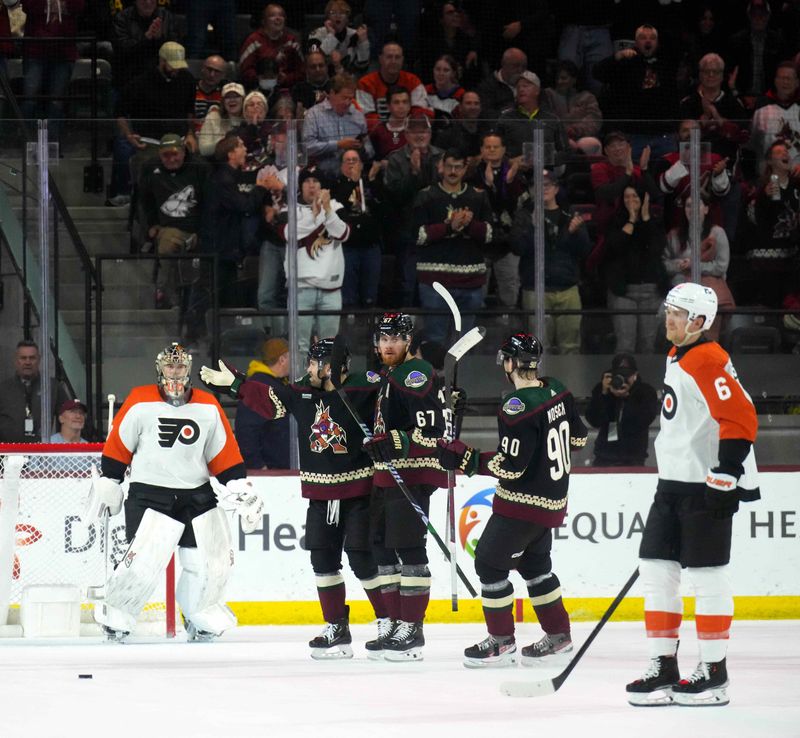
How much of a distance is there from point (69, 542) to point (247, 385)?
1.70 m

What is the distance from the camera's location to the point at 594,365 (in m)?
8.38

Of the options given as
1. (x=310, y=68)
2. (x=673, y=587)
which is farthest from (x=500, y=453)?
(x=310, y=68)

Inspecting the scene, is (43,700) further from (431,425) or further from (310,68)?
(310,68)

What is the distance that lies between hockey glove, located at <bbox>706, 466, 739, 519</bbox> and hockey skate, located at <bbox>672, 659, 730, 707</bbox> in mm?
501

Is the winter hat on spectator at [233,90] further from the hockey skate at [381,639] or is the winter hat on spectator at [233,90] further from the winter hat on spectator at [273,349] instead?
the hockey skate at [381,639]

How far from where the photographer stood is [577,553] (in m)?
8.16

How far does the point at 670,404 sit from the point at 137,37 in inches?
267

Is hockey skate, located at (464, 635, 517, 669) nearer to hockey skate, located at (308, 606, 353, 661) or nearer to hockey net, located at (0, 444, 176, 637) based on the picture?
hockey skate, located at (308, 606, 353, 661)

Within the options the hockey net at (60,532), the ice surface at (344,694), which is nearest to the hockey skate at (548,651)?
the ice surface at (344,694)

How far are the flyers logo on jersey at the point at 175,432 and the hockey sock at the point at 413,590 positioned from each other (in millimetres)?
1205

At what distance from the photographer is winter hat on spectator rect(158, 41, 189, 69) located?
1055 centimetres

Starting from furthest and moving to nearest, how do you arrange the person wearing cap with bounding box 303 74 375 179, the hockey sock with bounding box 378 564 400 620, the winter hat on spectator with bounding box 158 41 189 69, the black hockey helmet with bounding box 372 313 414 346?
the winter hat on spectator with bounding box 158 41 189 69 → the person wearing cap with bounding box 303 74 375 179 → the hockey sock with bounding box 378 564 400 620 → the black hockey helmet with bounding box 372 313 414 346

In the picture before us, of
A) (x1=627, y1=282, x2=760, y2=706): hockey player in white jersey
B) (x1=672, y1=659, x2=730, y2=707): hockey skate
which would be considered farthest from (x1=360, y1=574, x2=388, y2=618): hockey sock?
(x1=672, y1=659, x2=730, y2=707): hockey skate

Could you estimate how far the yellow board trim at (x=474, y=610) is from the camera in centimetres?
800
